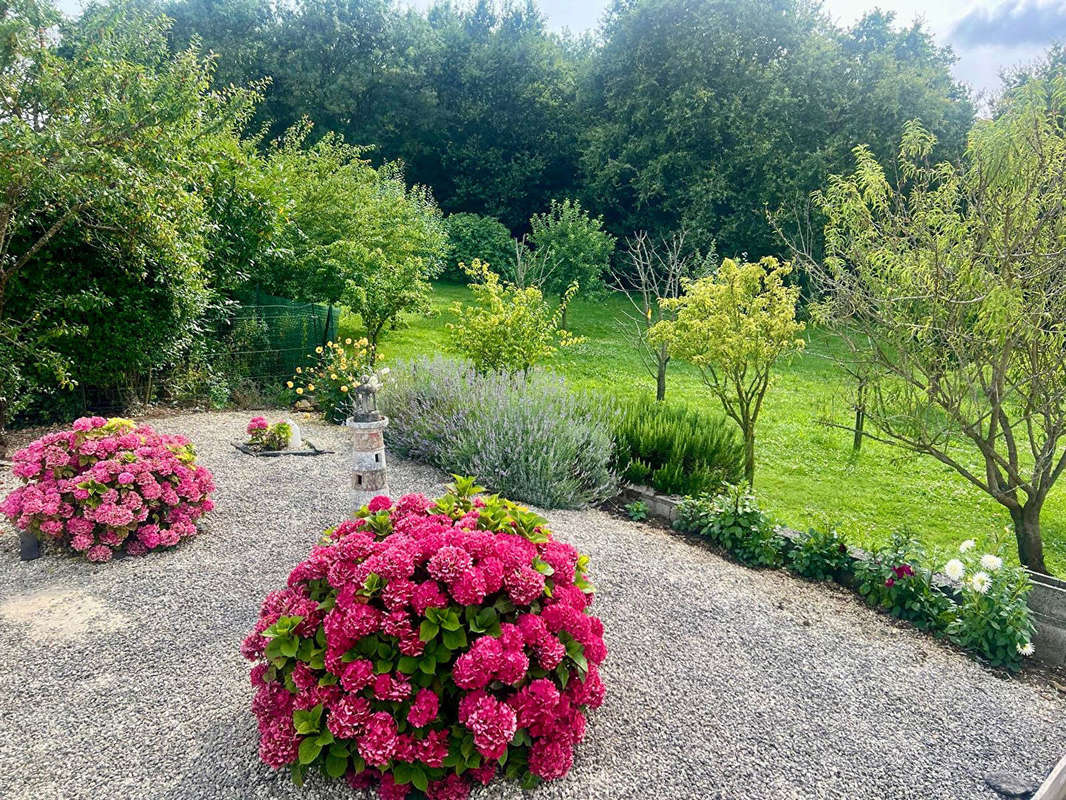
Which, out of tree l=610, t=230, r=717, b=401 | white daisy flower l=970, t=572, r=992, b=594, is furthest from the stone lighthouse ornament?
tree l=610, t=230, r=717, b=401

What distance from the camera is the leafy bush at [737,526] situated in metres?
4.36

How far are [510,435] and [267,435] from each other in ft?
7.96

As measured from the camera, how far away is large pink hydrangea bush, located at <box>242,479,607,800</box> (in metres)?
2.02

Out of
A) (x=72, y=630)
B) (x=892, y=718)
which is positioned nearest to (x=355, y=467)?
(x=72, y=630)

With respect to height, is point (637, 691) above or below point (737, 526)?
below

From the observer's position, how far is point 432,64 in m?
24.8

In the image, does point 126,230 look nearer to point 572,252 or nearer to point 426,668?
point 426,668

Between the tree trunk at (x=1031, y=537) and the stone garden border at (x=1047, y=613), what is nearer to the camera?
the stone garden border at (x=1047, y=613)

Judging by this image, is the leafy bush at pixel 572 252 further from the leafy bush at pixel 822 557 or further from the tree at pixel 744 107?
the leafy bush at pixel 822 557

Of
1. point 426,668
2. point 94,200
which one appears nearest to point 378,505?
point 426,668

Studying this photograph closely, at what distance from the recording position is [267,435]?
20.0 feet

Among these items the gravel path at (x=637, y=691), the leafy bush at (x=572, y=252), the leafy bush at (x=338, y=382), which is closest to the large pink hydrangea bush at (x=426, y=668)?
the gravel path at (x=637, y=691)

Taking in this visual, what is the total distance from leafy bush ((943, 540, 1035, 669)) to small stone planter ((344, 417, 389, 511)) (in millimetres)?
3109

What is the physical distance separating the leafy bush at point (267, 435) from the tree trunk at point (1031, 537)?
234 inches
